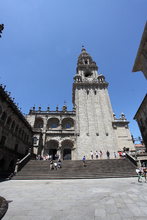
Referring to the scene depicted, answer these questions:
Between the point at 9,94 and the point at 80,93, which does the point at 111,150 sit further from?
the point at 9,94

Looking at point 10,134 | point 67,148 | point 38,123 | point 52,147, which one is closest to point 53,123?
point 38,123

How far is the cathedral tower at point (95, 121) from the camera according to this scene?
1121 inches

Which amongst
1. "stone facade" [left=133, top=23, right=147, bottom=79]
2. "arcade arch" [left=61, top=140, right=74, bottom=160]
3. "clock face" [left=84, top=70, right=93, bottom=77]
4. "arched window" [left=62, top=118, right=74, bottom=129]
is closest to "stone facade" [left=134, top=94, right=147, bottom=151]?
"stone facade" [left=133, top=23, right=147, bottom=79]

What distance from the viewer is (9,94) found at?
798 inches

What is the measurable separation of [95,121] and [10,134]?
2038 centimetres

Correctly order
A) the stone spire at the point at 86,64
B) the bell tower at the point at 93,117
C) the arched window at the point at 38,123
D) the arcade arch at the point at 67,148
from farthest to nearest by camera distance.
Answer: the stone spire at the point at 86,64 → the arched window at the point at 38,123 → the arcade arch at the point at 67,148 → the bell tower at the point at 93,117

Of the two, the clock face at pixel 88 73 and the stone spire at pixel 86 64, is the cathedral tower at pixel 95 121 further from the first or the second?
the stone spire at pixel 86 64

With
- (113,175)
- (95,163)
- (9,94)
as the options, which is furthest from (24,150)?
(113,175)

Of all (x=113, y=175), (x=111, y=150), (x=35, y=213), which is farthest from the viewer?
(x=111, y=150)

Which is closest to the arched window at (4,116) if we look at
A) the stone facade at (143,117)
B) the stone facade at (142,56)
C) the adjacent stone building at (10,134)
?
the adjacent stone building at (10,134)

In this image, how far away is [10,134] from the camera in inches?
797

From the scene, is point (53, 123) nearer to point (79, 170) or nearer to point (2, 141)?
point (2, 141)

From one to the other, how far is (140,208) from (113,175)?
37.0 ft

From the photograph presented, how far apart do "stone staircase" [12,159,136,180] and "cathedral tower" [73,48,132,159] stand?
8889 millimetres
